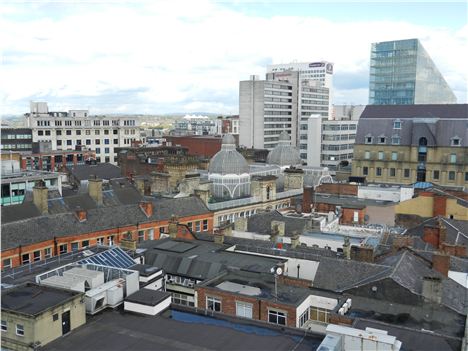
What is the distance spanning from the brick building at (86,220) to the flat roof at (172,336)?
19090 mm

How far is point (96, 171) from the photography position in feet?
306

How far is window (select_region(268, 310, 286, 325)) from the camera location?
Result: 2814cm

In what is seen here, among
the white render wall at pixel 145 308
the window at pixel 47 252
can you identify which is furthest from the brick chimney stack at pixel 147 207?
the white render wall at pixel 145 308

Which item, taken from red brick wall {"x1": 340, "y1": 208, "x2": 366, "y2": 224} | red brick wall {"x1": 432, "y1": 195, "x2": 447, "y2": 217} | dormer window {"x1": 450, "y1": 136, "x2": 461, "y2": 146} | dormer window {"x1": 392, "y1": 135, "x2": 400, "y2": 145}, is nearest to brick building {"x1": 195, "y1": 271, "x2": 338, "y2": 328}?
red brick wall {"x1": 340, "y1": 208, "x2": 366, "y2": 224}

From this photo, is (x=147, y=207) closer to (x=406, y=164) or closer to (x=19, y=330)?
(x=19, y=330)

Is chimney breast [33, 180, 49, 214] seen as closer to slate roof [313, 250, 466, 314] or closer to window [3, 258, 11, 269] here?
window [3, 258, 11, 269]

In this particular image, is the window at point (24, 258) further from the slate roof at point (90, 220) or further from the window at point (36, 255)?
the slate roof at point (90, 220)

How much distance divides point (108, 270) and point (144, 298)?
4.19m

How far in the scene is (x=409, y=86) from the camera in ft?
510

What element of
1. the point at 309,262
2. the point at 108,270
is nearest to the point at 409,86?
the point at 309,262

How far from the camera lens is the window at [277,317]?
92.3 feet

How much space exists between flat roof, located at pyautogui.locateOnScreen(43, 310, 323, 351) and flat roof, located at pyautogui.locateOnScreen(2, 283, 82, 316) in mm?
1739

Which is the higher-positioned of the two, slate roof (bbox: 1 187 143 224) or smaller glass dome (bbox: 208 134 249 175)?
smaller glass dome (bbox: 208 134 249 175)

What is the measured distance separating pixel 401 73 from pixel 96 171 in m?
109
